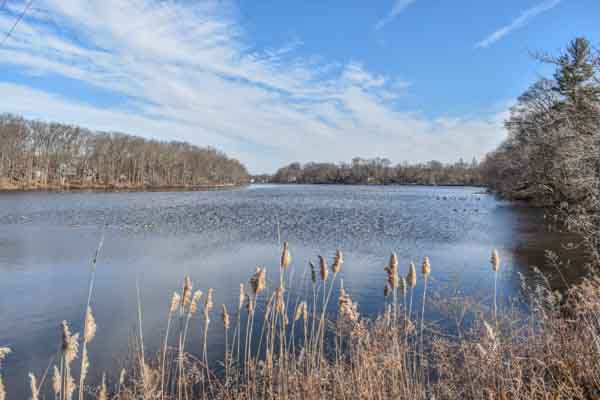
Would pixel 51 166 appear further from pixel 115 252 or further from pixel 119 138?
pixel 115 252

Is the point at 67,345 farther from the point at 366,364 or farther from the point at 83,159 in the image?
the point at 83,159

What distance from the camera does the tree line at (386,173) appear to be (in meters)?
133

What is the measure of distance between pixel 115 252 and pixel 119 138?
77224 mm

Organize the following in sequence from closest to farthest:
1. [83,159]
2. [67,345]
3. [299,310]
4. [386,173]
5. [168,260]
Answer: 1. [67,345]
2. [299,310]
3. [168,260]
4. [83,159]
5. [386,173]

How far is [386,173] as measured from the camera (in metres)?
149

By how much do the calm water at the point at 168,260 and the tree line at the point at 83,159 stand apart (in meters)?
49.4

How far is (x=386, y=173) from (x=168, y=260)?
465ft

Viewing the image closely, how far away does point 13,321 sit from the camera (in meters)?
7.50

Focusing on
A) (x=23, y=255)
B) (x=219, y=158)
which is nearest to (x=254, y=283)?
(x=23, y=255)

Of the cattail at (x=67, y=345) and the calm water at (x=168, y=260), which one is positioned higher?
the cattail at (x=67, y=345)

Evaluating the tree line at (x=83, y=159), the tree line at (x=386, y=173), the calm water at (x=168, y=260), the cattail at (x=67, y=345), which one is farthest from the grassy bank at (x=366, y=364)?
the tree line at (x=386, y=173)

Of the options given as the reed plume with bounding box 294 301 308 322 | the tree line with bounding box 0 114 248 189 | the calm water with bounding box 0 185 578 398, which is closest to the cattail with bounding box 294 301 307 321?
the reed plume with bounding box 294 301 308 322

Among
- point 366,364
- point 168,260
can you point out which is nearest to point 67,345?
point 366,364

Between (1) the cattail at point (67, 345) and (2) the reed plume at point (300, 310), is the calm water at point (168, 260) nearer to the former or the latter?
(2) the reed plume at point (300, 310)
